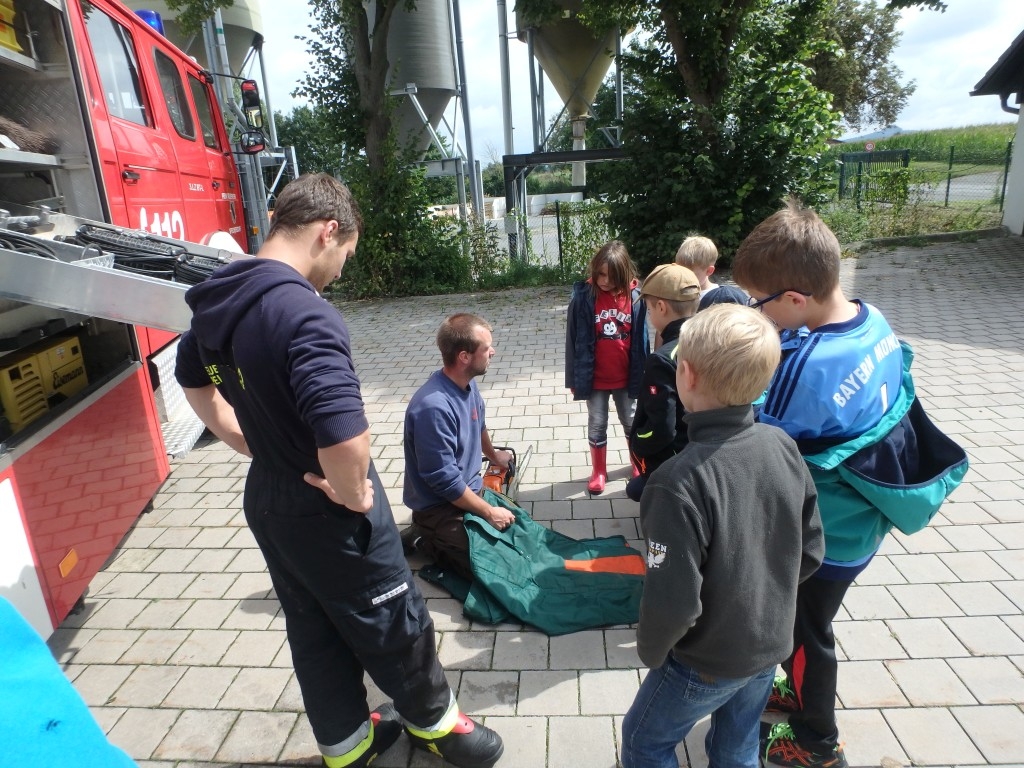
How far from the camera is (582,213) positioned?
11523 millimetres

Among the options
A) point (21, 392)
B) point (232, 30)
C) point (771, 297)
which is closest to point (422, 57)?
point (232, 30)

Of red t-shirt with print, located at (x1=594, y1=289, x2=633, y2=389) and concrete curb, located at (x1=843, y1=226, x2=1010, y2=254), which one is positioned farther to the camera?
concrete curb, located at (x1=843, y1=226, x2=1010, y2=254)

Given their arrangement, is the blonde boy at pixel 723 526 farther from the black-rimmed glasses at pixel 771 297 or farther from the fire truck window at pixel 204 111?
the fire truck window at pixel 204 111

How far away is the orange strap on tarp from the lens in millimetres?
3127

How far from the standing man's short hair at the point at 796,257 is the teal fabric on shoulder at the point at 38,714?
1.70m

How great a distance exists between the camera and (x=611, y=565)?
3.16 metres

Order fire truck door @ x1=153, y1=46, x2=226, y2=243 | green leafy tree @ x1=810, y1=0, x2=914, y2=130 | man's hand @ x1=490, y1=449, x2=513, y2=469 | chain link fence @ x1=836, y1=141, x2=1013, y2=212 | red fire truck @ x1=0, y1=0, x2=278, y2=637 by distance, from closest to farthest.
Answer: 1. red fire truck @ x1=0, y1=0, x2=278, y2=637
2. man's hand @ x1=490, y1=449, x2=513, y2=469
3. fire truck door @ x1=153, y1=46, x2=226, y2=243
4. chain link fence @ x1=836, y1=141, x2=1013, y2=212
5. green leafy tree @ x1=810, y1=0, x2=914, y2=130

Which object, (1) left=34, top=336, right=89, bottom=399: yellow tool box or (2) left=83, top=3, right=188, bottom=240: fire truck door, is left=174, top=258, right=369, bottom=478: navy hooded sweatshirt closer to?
(1) left=34, top=336, right=89, bottom=399: yellow tool box

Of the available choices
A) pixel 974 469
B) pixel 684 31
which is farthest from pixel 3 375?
pixel 684 31

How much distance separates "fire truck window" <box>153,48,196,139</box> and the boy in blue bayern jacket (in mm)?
→ 4914

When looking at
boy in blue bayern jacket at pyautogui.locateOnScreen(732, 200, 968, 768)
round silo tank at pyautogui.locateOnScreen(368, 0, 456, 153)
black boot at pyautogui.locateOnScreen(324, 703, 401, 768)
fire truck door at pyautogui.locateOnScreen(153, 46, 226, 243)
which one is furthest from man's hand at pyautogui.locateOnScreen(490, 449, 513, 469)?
round silo tank at pyautogui.locateOnScreen(368, 0, 456, 153)

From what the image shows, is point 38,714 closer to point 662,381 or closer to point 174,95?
point 662,381

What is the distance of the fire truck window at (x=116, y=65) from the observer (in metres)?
3.96

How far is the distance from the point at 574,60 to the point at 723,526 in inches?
618
